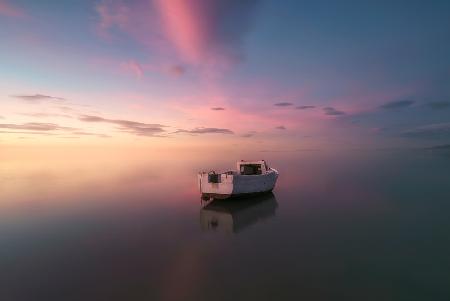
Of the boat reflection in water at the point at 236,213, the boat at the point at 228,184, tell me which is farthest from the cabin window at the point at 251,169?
the boat reflection in water at the point at 236,213

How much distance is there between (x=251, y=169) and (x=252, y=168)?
29 cm

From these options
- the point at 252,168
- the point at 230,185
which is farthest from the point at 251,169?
the point at 230,185

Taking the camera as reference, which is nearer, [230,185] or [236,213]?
[236,213]

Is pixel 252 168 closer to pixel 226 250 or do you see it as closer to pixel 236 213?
pixel 236 213

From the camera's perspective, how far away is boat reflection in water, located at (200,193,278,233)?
966 inches

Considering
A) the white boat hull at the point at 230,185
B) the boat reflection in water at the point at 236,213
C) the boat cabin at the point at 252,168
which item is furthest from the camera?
the boat cabin at the point at 252,168

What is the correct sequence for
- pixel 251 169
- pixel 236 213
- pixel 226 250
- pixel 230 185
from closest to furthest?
pixel 226 250 → pixel 236 213 → pixel 230 185 → pixel 251 169

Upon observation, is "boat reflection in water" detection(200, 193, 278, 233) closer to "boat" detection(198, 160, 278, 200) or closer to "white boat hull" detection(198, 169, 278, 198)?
"boat" detection(198, 160, 278, 200)

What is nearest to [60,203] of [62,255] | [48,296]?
[62,255]

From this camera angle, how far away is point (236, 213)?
28672 mm

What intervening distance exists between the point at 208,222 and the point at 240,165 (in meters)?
15.7

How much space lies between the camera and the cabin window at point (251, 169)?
3878 centimetres

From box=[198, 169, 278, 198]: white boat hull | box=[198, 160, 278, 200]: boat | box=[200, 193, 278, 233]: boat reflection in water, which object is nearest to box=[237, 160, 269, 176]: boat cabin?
box=[198, 160, 278, 200]: boat

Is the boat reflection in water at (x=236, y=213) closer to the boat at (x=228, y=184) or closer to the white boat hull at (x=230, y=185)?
the boat at (x=228, y=184)
